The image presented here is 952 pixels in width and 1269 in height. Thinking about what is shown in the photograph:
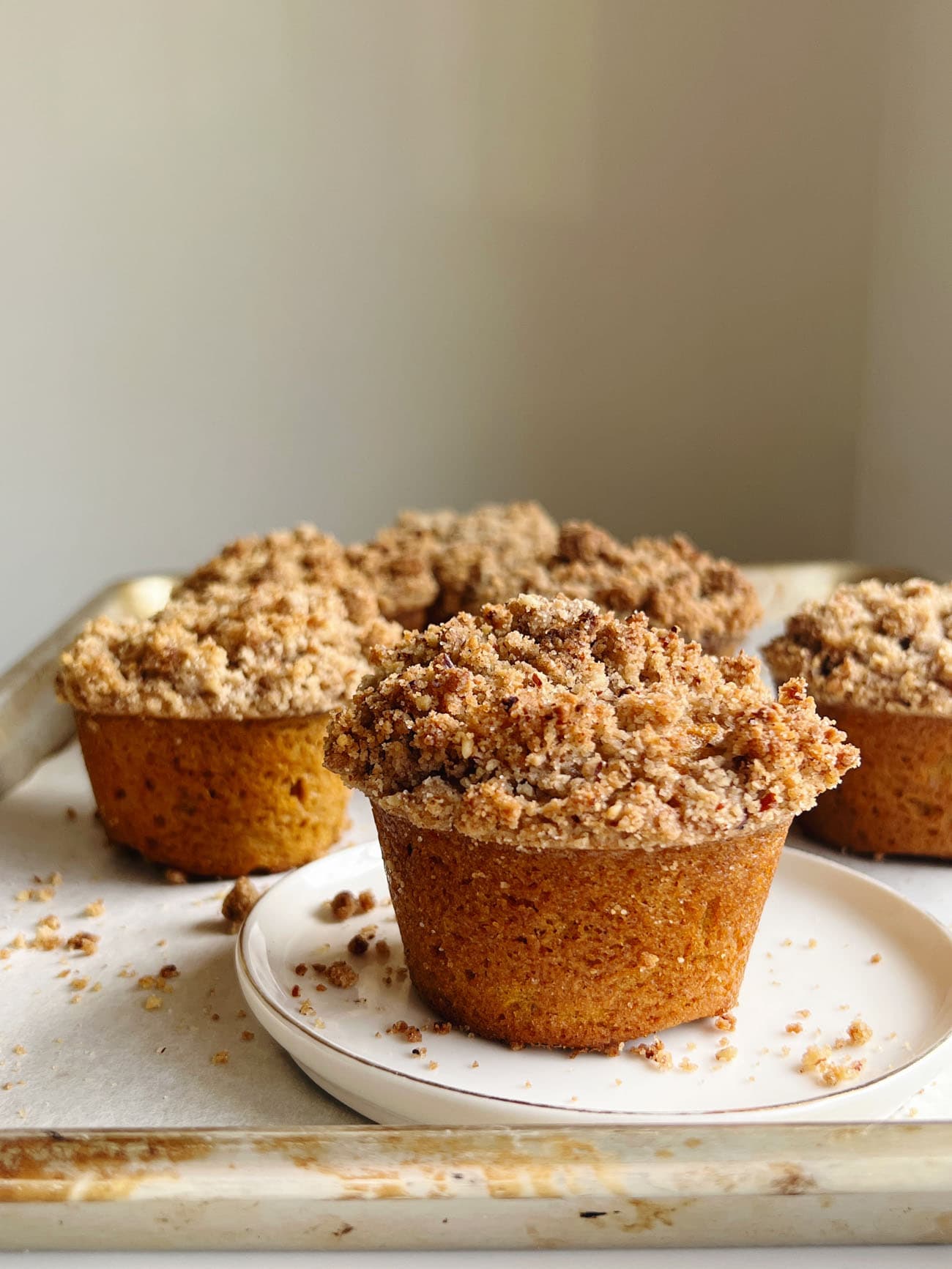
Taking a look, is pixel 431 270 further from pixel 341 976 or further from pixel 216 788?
pixel 341 976

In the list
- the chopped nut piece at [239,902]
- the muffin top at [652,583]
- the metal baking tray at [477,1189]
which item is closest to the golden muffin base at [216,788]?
the chopped nut piece at [239,902]

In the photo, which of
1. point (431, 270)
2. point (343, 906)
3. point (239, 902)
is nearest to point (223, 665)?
point (239, 902)

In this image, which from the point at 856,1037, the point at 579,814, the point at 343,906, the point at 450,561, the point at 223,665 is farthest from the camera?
the point at 450,561

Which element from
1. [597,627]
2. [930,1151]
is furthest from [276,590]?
[930,1151]

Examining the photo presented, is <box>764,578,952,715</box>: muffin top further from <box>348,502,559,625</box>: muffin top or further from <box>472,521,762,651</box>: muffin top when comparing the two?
<box>348,502,559,625</box>: muffin top

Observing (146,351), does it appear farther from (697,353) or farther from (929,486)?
(929,486)

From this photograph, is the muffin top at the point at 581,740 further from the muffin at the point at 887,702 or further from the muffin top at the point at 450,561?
the muffin top at the point at 450,561
